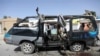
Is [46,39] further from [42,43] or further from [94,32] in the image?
[94,32]

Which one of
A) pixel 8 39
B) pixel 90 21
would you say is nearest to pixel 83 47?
pixel 90 21

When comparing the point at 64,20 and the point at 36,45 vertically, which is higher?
the point at 64,20

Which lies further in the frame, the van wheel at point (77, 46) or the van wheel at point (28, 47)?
the van wheel at point (77, 46)

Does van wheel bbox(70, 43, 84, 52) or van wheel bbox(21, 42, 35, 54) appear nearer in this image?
van wheel bbox(21, 42, 35, 54)

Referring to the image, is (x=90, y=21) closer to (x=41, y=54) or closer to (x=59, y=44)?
(x=59, y=44)

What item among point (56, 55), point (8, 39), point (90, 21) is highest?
point (90, 21)

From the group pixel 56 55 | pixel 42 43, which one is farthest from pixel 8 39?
pixel 56 55

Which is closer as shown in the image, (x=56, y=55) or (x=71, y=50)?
(x=56, y=55)

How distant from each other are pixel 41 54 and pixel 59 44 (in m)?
1.15

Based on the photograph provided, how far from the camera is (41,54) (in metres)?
12.4

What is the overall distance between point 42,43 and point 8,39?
188 cm

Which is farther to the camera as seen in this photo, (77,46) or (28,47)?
(77,46)

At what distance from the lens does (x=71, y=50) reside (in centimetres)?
1306

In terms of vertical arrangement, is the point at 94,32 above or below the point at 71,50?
above
